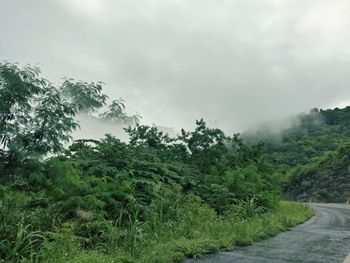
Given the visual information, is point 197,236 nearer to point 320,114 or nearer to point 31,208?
point 31,208

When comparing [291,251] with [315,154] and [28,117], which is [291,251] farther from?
[315,154]

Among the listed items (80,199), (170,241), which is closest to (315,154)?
(170,241)

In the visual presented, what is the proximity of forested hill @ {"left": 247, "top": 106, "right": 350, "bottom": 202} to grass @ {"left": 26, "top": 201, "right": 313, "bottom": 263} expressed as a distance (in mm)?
51178

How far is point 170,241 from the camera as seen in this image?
10.8 metres

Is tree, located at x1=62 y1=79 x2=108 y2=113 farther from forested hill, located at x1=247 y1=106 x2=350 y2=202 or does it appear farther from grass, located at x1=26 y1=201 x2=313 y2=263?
forested hill, located at x1=247 y1=106 x2=350 y2=202

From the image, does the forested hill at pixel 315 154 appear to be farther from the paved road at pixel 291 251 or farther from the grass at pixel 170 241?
the grass at pixel 170 241

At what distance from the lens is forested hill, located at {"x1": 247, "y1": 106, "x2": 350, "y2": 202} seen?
71.0 metres

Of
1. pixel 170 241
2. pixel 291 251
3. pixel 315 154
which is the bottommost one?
pixel 291 251

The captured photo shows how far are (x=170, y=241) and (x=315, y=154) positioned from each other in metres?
78.8

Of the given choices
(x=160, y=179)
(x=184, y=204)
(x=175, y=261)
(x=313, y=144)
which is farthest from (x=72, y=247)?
(x=313, y=144)

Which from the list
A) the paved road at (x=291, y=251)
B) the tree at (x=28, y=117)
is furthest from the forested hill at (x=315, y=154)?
the tree at (x=28, y=117)

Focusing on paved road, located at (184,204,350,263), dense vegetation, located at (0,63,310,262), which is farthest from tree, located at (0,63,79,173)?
paved road, located at (184,204,350,263)

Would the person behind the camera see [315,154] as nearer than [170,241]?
No

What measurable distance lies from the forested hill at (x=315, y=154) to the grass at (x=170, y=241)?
5118 cm
